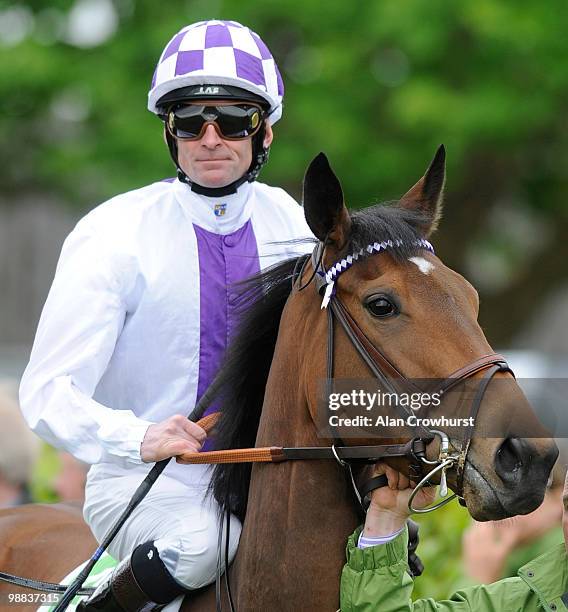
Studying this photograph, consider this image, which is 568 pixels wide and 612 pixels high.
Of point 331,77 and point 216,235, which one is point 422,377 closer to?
point 216,235

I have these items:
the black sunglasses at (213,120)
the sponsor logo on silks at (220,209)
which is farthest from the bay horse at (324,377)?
the black sunglasses at (213,120)

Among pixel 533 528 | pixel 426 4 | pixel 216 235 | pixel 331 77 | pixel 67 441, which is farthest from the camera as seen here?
pixel 331 77

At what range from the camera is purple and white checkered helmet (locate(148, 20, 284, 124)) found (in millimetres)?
3588

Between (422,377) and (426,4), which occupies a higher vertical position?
(426,4)

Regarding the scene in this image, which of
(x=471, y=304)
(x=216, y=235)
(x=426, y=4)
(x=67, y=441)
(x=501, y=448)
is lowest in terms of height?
(x=501, y=448)

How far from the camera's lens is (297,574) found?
3.03 meters

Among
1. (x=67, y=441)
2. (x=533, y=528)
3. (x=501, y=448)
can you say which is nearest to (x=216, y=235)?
(x=67, y=441)

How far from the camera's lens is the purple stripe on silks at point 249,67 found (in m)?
3.62

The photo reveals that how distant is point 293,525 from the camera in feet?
10.1

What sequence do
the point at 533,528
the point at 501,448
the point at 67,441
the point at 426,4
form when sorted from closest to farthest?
the point at 501,448 → the point at 67,441 → the point at 533,528 → the point at 426,4

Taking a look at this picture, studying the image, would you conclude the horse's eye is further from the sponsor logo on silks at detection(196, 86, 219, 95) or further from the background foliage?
the background foliage

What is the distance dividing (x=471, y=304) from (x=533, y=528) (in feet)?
8.16

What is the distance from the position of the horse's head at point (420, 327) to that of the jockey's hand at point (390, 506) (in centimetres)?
12

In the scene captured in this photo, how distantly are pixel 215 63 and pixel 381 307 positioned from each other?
110 cm
